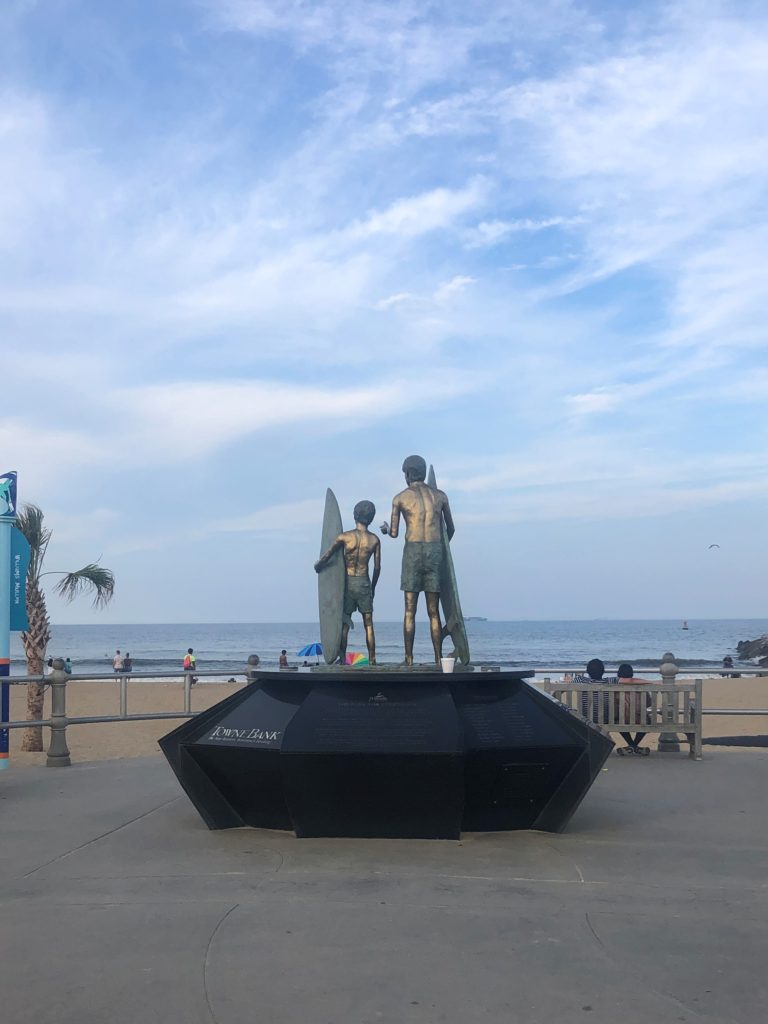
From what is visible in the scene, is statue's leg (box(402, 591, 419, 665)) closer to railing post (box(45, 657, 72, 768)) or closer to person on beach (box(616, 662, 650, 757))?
person on beach (box(616, 662, 650, 757))

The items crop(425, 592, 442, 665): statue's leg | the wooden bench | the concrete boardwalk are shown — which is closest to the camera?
the concrete boardwalk

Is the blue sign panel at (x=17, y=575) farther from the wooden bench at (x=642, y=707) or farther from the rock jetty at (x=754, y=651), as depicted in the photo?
the rock jetty at (x=754, y=651)

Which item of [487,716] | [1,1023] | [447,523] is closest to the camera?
[1,1023]

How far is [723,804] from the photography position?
349 inches

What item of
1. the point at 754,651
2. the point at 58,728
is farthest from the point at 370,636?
the point at 754,651

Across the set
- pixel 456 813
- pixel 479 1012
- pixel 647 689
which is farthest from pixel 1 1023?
pixel 647 689

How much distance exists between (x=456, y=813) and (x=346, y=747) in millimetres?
902

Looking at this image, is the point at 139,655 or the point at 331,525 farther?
the point at 139,655

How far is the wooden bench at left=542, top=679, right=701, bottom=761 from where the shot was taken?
11.7 meters

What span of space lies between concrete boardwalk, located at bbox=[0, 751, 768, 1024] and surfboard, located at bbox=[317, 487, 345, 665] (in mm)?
2478

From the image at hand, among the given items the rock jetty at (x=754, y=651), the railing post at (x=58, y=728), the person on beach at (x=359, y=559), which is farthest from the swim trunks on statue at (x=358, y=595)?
the rock jetty at (x=754, y=651)

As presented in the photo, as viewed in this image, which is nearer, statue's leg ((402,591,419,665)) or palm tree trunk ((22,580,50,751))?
Result: statue's leg ((402,591,419,665))

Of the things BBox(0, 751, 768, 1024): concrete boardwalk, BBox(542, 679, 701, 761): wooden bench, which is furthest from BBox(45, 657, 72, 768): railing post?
BBox(542, 679, 701, 761): wooden bench

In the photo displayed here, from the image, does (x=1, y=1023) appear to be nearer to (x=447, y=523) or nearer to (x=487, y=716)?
(x=487, y=716)
